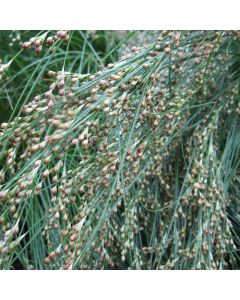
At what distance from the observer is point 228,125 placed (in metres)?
1.29

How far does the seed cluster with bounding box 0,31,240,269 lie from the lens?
2.57 ft

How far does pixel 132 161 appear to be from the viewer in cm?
89

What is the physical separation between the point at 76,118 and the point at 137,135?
0.23m

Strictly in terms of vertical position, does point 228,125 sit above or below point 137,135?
below

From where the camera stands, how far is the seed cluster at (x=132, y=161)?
2.57 feet

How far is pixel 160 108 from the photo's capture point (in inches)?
37.1

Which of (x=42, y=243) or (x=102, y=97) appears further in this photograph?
(x=42, y=243)

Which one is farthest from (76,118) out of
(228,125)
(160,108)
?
(228,125)
